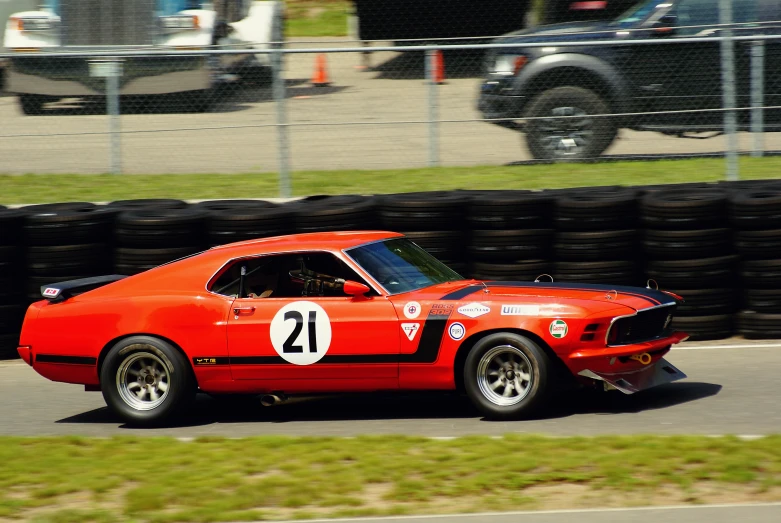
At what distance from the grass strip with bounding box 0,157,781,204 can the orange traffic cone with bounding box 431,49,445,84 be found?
3.33 feet

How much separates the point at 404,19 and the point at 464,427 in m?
14.1

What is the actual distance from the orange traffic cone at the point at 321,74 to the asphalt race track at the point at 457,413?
4.88 m

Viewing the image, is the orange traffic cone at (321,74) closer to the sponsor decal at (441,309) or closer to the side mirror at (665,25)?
the side mirror at (665,25)

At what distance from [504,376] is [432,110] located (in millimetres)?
5964

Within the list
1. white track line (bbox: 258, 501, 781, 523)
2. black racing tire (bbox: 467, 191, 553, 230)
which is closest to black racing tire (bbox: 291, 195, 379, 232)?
black racing tire (bbox: 467, 191, 553, 230)

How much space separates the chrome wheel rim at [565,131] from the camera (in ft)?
41.2

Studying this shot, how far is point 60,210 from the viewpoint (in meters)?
10.5

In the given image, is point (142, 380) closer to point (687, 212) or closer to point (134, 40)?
point (687, 212)

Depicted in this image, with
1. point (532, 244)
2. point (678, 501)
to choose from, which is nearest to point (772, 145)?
point (532, 244)

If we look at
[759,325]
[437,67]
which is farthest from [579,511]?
[437,67]

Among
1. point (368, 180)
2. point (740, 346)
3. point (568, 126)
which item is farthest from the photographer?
point (368, 180)

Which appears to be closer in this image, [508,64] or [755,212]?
[755,212]

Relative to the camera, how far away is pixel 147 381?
790cm

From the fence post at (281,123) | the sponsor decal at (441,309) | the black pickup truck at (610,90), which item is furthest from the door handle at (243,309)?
the black pickup truck at (610,90)
